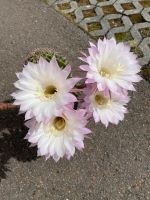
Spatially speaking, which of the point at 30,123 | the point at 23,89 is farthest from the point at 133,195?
the point at 23,89

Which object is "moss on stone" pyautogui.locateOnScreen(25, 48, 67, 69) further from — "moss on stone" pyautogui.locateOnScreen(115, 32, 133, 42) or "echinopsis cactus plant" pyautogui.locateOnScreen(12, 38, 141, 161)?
"moss on stone" pyautogui.locateOnScreen(115, 32, 133, 42)

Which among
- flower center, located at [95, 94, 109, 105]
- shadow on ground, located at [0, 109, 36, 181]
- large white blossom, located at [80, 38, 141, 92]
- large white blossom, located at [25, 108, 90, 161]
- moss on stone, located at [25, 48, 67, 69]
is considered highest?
large white blossom, located at [80, 38, 141, 92]

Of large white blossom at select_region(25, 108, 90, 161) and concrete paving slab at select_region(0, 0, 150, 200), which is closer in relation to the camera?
large white blossom at select_region(25, 108, 90, 161)

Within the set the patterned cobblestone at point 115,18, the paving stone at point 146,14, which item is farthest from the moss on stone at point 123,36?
the paving stone at point 146,14

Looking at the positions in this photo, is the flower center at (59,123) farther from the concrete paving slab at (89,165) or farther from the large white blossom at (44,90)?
the concrete paving slab at (89,165)

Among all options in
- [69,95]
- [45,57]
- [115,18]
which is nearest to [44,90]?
[69,95]

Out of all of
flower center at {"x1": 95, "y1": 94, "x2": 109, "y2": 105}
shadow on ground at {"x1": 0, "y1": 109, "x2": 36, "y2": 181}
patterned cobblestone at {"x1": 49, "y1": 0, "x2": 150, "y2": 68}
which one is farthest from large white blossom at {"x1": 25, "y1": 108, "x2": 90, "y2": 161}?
patterned cobblestone at {"x1": 49, "y1": 0, "x2": 150, "y2": 68}

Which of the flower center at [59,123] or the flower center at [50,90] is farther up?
the flower center at [50,90]

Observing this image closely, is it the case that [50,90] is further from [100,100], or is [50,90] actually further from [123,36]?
[123,36]
